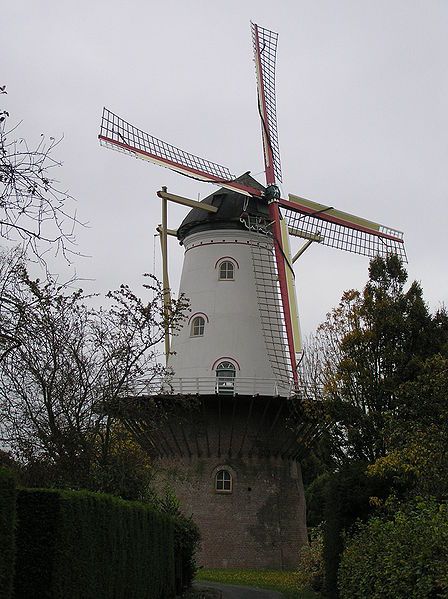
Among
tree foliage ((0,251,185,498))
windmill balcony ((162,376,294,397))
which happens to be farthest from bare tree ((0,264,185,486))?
windmill balcony ((162,376,294,397))

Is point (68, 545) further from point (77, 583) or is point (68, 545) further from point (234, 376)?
point (234, 376)

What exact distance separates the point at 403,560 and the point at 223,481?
1900 cm

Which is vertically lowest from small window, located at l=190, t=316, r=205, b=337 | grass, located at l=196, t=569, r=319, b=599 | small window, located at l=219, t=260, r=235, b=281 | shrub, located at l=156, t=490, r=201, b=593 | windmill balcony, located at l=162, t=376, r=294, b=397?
grass, located at l=196, t=569, r=319, b=599

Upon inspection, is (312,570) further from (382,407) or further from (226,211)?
(226,211)

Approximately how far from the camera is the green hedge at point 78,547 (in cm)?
942

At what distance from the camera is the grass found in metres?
21.9

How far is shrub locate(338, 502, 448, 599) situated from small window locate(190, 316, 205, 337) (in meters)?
16.1

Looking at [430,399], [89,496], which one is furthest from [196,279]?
[89,496]

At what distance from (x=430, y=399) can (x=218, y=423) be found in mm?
12884

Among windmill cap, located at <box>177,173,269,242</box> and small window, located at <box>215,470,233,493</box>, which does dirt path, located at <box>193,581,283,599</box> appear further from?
windmill cap, located at <box>177,173,269,242</box>

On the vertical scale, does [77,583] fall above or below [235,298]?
below

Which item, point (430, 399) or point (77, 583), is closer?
point (77, 583)

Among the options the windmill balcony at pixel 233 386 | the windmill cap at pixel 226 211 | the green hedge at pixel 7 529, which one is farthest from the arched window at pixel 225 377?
the green hedge at pixel 7 529

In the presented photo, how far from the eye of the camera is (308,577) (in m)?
21.4
